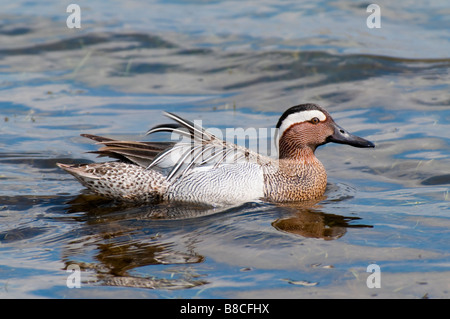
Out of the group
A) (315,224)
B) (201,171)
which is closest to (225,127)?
(201,171)

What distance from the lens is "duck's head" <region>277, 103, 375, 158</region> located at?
7180 mm

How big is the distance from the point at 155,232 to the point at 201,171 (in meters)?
1.16

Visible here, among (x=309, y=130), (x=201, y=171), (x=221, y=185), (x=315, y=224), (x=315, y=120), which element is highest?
(x=315, y=120)

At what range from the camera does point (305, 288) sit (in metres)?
4.98

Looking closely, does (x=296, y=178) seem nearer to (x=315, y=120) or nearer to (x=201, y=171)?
(x=315, y=120)

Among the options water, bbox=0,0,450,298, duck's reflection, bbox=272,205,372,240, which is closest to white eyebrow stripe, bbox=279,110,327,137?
water, bbox=0,0,450,298

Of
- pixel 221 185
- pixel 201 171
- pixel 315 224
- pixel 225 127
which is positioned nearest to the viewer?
pixel 315 224

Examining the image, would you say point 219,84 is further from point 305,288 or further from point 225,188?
point 305,288

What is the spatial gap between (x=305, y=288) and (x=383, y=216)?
68.7 inches

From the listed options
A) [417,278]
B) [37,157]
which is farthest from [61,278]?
[37,157]

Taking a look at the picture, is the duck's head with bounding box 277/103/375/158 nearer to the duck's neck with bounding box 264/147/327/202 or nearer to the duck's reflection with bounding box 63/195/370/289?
the duck's neck with bounding box 264/147/327/202

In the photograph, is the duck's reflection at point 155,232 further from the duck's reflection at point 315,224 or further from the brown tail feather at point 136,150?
the brown tail feather at point 136,150

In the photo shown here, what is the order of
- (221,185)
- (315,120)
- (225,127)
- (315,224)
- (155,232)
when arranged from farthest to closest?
(225,127)
(315,120)
(221,185)
(315,224)
(155,232)

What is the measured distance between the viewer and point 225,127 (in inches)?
365
